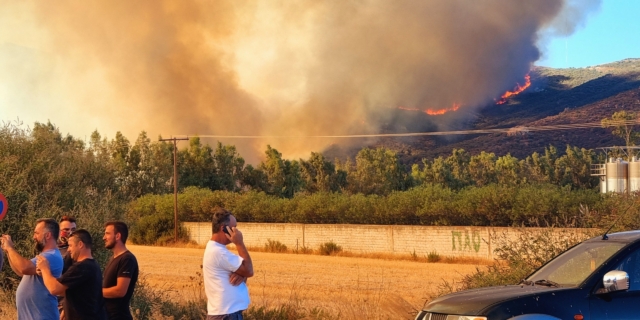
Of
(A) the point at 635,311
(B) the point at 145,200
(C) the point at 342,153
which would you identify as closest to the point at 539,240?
(A) the point at 635,311

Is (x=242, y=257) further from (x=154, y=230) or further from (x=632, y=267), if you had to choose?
(x=154, y=230)

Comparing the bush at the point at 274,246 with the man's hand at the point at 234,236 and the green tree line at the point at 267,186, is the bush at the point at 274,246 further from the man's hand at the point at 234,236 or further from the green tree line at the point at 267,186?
the man's hand at the point at 234,236

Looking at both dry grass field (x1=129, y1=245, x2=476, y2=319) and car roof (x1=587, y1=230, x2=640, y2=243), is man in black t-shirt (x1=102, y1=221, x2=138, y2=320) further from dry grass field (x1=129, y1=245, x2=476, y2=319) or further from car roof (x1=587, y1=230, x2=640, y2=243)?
dry grass field (x1=129, y1=245, x2=476, y2=319)

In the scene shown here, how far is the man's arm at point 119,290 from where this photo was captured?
7930 mm

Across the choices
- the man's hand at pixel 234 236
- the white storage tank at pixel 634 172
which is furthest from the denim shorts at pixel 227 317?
the white storage tank at pixel 634 172

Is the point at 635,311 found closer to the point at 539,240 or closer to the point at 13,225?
the point at 539,240

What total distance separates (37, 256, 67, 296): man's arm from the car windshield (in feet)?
16.0

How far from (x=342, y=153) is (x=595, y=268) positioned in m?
134

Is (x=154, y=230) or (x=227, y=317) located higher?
(x=227, y=317)

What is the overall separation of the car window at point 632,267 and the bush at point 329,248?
3880cm

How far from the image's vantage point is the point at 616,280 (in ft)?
23.3

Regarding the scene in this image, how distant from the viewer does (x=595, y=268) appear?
25.3 ft

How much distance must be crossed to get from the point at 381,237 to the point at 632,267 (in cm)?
3663

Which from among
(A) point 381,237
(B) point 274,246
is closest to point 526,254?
(A) point 381,237
